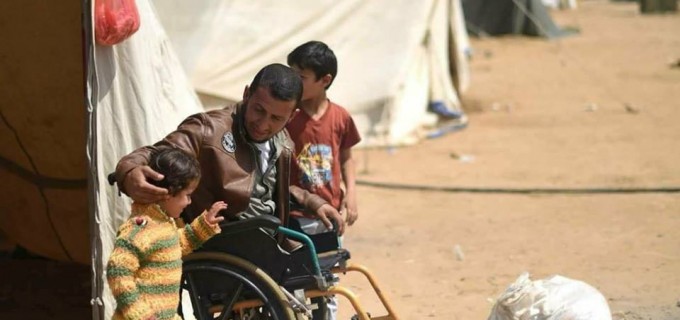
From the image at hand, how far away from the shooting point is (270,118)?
4164 mm

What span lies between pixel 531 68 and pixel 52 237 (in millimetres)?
12332

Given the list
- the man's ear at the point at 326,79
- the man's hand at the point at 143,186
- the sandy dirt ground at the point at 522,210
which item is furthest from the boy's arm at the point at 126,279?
the sandy dirt ground at the point at 522,210

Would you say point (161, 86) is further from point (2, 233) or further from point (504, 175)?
point (504, 175)

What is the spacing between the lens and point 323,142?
504cm

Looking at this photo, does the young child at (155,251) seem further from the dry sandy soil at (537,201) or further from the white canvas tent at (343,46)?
the white canvas tent at (343,46)

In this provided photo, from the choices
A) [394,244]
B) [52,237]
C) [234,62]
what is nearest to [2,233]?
[52,237]

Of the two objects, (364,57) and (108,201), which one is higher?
(108,201)

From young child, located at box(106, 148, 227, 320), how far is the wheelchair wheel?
282 mm

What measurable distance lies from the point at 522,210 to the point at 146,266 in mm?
4991

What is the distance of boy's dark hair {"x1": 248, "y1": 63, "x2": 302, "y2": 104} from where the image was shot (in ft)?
13.6

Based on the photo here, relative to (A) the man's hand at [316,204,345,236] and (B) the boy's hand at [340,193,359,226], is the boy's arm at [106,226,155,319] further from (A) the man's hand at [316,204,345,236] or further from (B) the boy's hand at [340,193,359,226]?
(B) the boy's hand at [340,193,359,226]

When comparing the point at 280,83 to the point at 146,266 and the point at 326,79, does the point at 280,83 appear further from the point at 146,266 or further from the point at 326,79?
the point at 146,266

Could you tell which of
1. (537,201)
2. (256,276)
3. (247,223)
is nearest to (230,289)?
(256,276)

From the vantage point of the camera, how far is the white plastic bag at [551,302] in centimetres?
468
